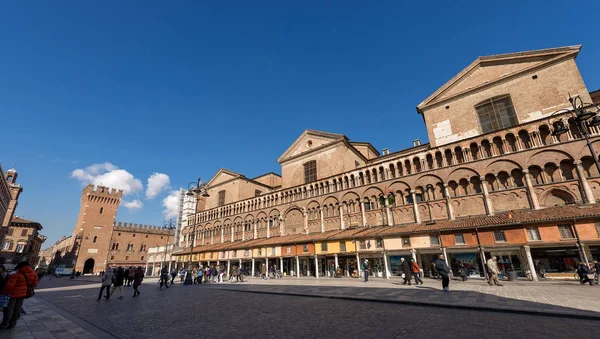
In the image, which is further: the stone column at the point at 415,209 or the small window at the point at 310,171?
the small window at the point at 310,171

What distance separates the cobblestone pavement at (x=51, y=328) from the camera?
241 inches

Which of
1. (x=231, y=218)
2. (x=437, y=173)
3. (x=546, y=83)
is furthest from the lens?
(x=231, y=218)

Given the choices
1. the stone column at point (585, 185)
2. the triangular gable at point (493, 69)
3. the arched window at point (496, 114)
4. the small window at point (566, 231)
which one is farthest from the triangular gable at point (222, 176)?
the stone column at point (585, 185)

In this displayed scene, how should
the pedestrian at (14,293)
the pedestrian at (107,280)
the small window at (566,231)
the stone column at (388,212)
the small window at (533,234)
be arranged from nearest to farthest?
1. the pedestrian at (14,293)
2. the pedestrian at (107,280)
3. the small window at (566,231)
4. the small window at (533,234)
5. the stone column at (388,212)

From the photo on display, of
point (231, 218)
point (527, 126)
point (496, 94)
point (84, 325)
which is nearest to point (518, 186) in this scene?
point (527, 126)

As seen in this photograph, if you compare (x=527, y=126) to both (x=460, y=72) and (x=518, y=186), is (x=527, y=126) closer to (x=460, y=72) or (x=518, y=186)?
(x=518, y=186)

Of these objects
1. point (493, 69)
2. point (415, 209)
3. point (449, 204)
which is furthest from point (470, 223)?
point (493, 69)

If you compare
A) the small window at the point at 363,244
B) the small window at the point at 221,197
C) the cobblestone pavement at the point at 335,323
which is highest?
the small window at the point at 221,197

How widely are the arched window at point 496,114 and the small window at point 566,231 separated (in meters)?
9.68

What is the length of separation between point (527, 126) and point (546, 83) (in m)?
4.70

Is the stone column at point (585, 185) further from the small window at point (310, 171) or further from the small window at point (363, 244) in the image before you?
the small window at point (310, 171)

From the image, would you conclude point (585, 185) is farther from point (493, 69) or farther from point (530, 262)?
point (493, 69)

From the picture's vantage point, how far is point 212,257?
37.1 metres

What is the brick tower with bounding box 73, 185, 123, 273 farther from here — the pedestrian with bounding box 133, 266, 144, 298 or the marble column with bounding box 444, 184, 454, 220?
the marble column with bounding box 444, 184, 454, 220
